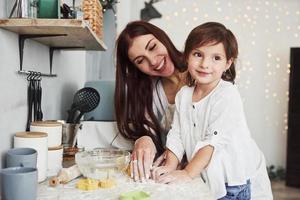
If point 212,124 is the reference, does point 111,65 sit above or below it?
above

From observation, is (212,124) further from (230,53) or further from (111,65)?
(111,65)

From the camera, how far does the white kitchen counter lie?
826 millimetres

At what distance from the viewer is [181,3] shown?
3830mm

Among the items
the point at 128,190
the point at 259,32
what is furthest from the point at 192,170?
the point at 259,32

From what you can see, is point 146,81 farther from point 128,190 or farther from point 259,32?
point 259,32

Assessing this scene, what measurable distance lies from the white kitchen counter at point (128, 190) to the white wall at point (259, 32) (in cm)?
301

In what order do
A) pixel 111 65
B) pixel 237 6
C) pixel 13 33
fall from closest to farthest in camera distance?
pixel 13 33
pixel 111 65
pixel 237 6

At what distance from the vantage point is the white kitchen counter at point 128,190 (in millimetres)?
826

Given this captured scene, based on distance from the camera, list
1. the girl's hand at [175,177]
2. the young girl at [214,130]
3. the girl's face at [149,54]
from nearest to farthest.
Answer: the girl's hand at [175,177], the young girl at [214,130], the girl's face at [149,54]

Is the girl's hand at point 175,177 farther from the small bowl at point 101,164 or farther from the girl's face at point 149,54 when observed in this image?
the girl's face at point 149,54

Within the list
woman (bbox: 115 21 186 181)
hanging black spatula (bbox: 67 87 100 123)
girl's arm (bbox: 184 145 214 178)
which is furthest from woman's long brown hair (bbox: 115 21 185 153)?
girl's arm (bbox: 184 145 214 178)

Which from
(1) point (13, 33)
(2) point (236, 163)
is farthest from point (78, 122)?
(2) point (236, 163)

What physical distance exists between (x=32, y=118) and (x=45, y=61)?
0.29 m

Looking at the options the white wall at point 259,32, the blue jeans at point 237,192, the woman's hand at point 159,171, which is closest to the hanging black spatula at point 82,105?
the woman's hand at point 159,171
